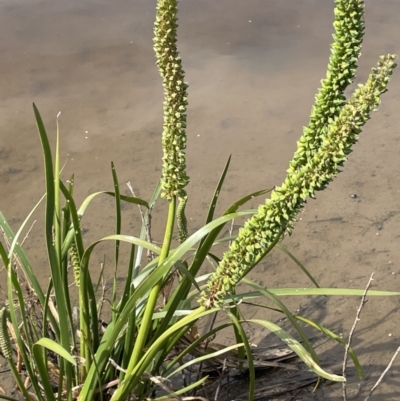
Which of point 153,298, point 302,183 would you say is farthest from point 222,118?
point 302,183

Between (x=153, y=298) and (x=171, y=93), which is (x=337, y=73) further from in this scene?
(x=153, y=298)

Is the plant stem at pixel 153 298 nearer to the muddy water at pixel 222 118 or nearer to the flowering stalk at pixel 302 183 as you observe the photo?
the flowering stalk at pixel 302 183

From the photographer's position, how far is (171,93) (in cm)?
94

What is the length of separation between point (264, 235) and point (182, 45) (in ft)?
10.6

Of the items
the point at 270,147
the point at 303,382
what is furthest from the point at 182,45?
the point at 303,382

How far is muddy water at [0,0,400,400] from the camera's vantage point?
7.89 ft

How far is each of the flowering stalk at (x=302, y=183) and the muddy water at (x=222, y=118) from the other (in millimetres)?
1201

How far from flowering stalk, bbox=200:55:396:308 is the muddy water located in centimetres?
120

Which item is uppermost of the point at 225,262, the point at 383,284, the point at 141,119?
the point at 225,262

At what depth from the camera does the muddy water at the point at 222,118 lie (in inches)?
94.7

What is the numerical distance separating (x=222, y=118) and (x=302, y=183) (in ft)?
8.19

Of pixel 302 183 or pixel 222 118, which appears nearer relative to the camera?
pixel 302 183

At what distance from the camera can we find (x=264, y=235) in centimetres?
86

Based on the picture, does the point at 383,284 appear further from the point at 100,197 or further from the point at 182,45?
the point at 182,45
